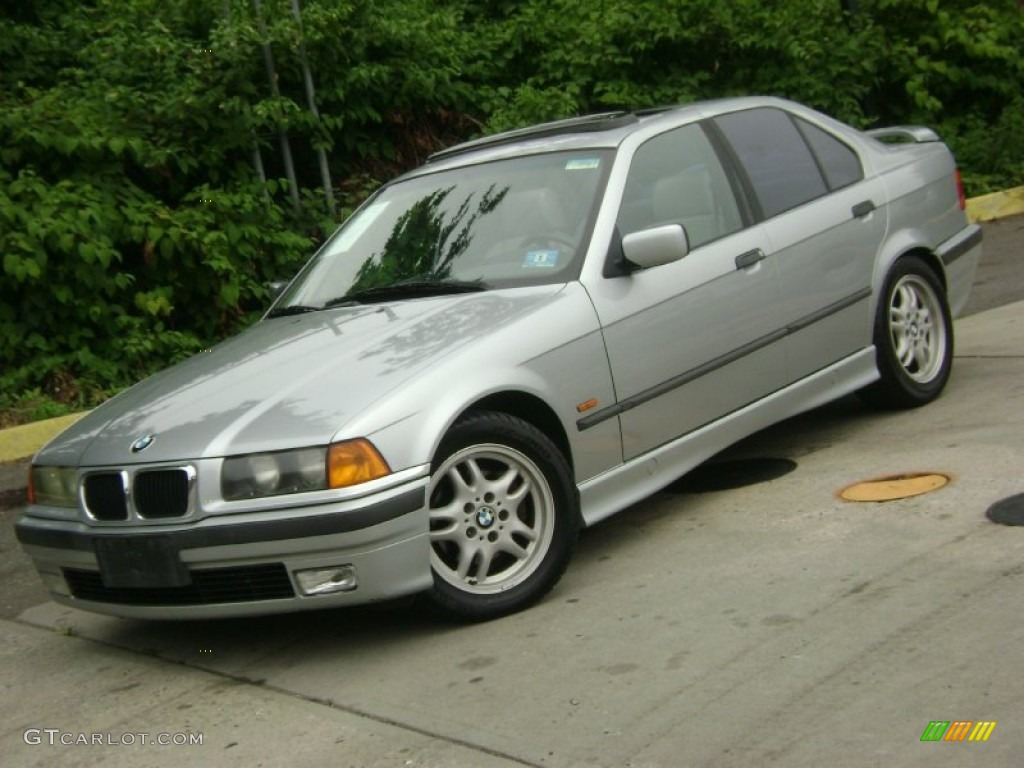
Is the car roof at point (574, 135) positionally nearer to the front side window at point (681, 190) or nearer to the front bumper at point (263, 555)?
the front side window at point (681, 190)

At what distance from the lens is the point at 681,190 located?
619 centimetres

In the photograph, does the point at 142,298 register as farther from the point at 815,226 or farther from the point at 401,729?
the point at 401,729

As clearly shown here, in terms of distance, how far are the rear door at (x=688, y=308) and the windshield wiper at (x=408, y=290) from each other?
516mm

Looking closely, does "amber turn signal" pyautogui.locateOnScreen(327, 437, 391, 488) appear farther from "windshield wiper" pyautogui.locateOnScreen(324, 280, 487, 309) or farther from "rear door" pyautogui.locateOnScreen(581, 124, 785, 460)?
"windshield wiper" pyautogui.locateOnScreen(324, 280, 487, 309)

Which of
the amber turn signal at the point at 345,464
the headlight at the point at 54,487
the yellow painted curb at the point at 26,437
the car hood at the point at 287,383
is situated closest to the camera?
the amber turn signal at the point at 345,464

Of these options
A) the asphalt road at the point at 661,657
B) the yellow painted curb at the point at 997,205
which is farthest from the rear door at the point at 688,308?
the yellow painted curb at the point at 997,205

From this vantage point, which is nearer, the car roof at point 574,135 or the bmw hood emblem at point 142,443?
the bmw hood emblem at point 142,443

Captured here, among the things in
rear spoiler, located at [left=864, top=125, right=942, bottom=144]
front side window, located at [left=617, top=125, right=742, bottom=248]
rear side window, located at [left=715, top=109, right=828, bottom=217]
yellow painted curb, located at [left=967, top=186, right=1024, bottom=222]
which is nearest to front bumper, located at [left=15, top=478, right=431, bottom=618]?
front side window, located at [left=617, top=125, right=742, bottom=248]

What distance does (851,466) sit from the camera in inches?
247

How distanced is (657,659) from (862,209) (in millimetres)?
3211

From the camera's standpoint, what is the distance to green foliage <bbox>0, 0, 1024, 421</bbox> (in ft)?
32.1

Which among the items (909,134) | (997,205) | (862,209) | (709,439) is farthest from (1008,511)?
(997,205)

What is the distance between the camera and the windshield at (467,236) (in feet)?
18.9

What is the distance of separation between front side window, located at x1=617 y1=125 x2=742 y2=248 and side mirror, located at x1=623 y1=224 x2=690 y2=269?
10.7 inches
